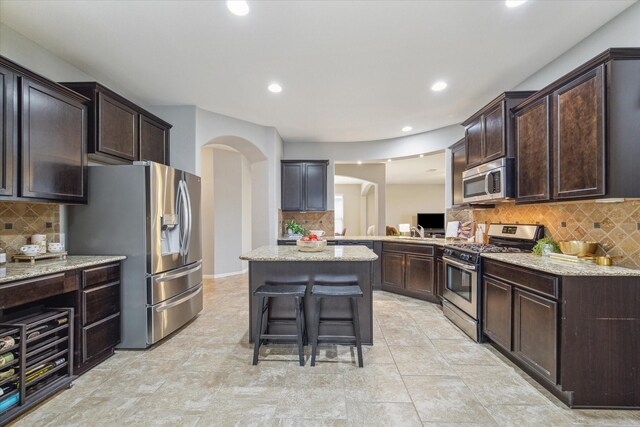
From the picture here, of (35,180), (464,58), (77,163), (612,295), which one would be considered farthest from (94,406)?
(464,58)

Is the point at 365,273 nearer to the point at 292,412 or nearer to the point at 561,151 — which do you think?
the point at 292,412

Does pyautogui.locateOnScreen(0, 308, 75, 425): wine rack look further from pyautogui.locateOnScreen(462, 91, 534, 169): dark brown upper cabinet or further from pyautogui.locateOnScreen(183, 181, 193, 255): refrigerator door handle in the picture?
pyautogui.locateOnScreen(462, 91, 534, 169): dark brown upper cabinet

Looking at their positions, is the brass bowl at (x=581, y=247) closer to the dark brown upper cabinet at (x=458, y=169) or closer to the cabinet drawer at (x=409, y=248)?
the dark brown upper cabinet at (x=458, y=169)

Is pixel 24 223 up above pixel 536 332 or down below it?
above

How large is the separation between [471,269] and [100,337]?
3608 mm

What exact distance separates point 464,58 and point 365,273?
2.30 meters

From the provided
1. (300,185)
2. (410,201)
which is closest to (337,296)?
(300,185)

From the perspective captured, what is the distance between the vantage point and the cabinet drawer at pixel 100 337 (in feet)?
7.80

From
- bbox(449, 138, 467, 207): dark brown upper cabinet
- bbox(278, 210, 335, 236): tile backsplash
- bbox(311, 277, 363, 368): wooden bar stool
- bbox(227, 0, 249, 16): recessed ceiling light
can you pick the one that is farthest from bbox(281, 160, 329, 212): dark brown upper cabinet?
bbox(227, 0, 249, 16): recessed ceiling light

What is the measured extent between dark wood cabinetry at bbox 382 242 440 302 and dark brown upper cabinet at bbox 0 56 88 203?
164 inches

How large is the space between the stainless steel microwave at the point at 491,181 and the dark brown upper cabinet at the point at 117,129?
394cm

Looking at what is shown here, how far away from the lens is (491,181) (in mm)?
3111

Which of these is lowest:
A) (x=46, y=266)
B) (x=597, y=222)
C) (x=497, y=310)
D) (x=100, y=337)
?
(x=100, y=337)

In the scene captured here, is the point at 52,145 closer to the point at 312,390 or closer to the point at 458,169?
the point at 312,390
